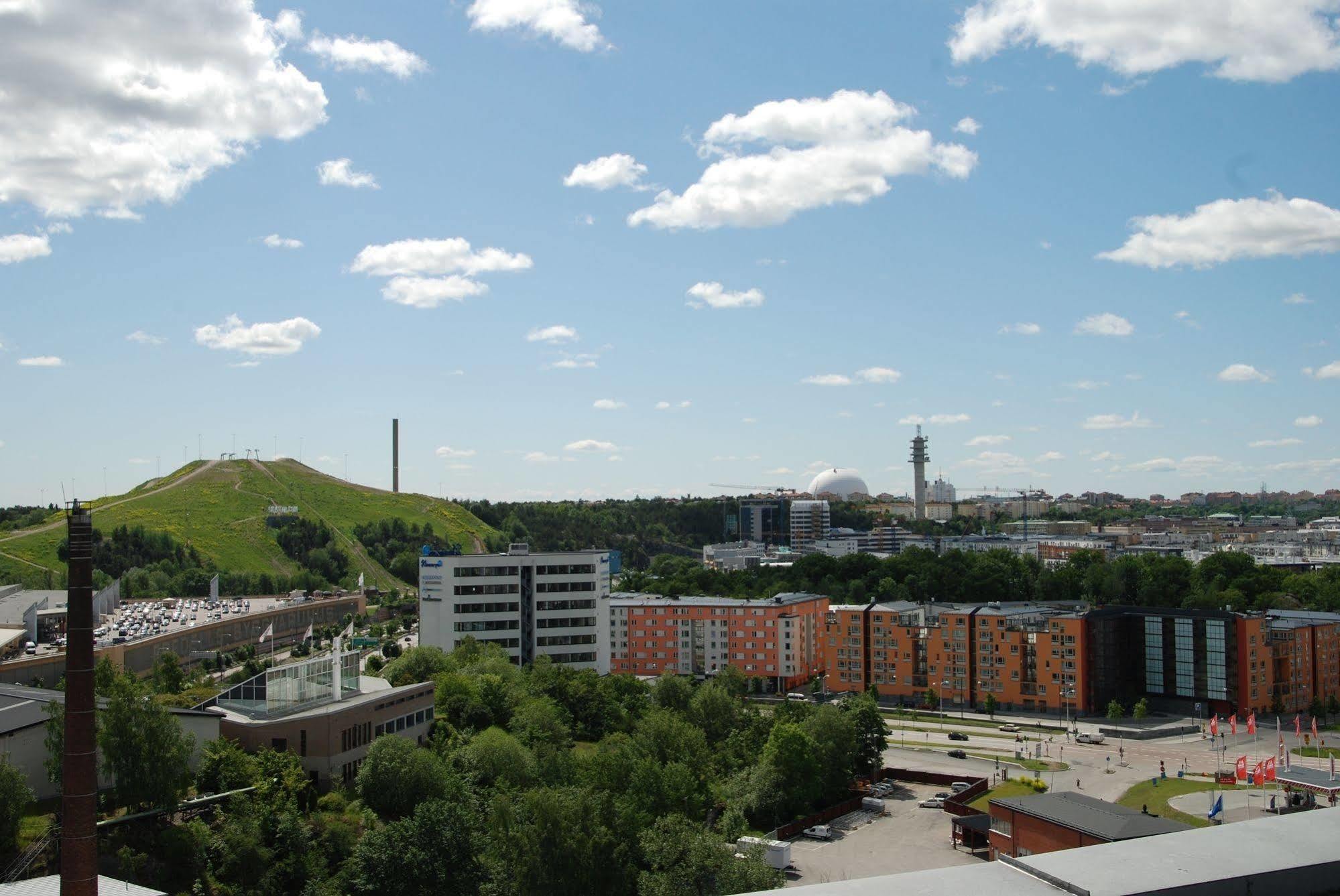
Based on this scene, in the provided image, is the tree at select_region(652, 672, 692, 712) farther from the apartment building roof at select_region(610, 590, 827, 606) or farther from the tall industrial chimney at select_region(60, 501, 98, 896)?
the tall industrial chimney at select_region(60, 501, 98, 896)

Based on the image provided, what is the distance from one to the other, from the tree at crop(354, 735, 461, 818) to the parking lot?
10.7 metres

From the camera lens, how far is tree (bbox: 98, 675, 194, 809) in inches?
1095

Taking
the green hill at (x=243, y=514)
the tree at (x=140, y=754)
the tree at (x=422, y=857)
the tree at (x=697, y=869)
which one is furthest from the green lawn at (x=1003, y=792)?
the green hill at (x=243, y=514)

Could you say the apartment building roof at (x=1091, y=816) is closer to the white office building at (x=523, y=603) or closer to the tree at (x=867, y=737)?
the tree at (x=867, y=737)

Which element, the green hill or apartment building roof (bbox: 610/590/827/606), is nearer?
apartment building roof (bbox: 610/590/827/606)

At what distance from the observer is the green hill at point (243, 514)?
104 meters

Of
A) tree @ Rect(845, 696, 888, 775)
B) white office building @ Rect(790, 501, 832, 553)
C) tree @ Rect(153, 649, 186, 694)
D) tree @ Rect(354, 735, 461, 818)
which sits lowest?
tree @ Rect(845, 696, 888, 775)

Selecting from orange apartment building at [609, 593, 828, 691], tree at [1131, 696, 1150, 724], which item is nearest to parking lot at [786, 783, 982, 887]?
tree at [1131, 696, 1150, 724]

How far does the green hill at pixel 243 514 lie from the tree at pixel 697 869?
79.5m

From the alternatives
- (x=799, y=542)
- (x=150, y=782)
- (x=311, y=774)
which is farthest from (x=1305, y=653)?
(x=799, y=542)

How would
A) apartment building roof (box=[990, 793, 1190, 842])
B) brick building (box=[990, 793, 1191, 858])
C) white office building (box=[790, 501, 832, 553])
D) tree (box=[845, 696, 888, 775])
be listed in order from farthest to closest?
white office building (box=[790, 501, 832, 553]) → tree (box=[845, 696, 888, 775]) → brick building (box=[990, 793, 1191, 858]) → apartment building roof (box=[990, 793, 1190, 842])

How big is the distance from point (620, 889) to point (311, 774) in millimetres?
11430

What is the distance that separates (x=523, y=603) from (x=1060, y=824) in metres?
36.9

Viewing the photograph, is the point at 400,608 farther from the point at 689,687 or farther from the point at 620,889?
the point at 620,889
